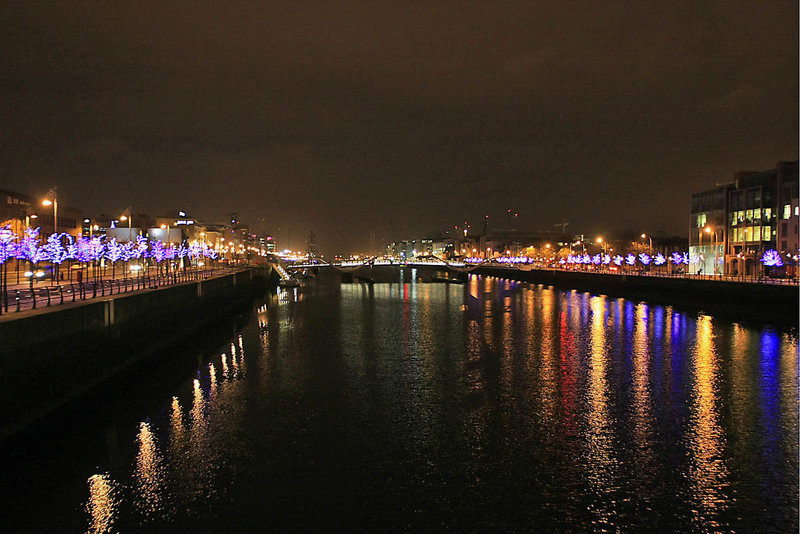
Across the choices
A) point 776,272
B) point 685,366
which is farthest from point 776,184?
point 685,366

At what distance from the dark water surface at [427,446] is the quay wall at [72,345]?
1.03 meters

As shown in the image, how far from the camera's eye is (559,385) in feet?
69.3

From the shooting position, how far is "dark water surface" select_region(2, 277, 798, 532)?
11031 millimetres

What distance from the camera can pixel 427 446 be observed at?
1456 centimetres

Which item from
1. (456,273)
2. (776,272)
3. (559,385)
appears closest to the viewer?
(559,385)

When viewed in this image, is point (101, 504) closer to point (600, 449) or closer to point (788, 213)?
point (600, 449)

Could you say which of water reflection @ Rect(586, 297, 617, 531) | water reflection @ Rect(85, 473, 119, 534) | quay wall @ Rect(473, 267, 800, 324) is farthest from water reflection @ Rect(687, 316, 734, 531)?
quay wall @ Rect(473, 267, 800, 324)

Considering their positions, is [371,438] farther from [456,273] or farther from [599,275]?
[456,273]

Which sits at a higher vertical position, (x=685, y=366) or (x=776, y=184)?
(x=776, y=184)

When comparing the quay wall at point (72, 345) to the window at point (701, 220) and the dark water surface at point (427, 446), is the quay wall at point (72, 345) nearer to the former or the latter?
the dark water surface at point (427, 446)

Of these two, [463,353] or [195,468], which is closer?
[195,468]

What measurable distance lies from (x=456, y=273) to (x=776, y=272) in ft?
247

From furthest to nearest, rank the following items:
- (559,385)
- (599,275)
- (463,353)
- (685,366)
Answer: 1. (599,275)
2. (463,353)
3. (685,366)
4. (559,385)

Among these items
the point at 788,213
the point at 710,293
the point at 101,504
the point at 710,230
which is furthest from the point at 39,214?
the point at 788,213
